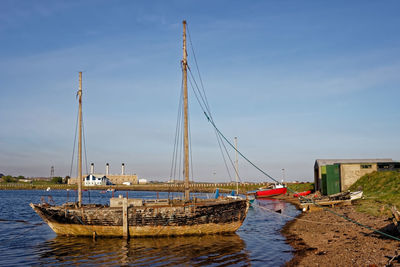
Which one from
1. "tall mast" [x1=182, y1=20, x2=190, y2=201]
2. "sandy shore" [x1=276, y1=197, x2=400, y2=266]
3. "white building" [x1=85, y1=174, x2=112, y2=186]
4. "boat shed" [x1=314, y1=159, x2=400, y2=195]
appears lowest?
"white building" [x1=85, y1=174, x2=112, y2=186]

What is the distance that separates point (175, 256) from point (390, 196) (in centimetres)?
2548

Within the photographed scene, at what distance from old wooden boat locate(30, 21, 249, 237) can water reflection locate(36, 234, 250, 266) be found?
60 centimetres

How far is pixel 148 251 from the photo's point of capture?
20.8 meters

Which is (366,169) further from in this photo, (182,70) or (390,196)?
(182,70)

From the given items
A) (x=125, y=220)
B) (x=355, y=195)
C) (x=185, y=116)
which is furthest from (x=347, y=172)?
(x=125, y=220)

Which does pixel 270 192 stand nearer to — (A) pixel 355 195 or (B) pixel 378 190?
(B) pixel 378 190

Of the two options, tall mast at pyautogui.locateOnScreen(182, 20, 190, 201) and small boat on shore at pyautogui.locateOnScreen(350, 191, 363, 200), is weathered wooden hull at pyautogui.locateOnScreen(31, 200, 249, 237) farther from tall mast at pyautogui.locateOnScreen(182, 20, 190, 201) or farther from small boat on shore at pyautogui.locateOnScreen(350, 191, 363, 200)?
small boat on shore at pyautogui.locateOnScreen(350, 191, 363, 200)

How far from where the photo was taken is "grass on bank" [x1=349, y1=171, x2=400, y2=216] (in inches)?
1225

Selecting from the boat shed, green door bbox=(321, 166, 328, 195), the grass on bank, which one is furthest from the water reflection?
green door bbox=(321, 166, 328, 195)

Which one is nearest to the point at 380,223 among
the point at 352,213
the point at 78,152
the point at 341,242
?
the point at 341,242

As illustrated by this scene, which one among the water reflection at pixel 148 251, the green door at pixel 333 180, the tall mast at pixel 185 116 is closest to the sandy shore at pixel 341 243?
the water reflection at pixel 148 251

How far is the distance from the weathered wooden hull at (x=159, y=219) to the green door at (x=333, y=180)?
2725cm

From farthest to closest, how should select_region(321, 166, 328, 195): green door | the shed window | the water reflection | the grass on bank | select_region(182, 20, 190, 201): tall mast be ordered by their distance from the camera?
select_region(321, 166, 328, 195): green door → the shed window → the grass on bank → select_region(182, 20, 190, 201): tall mast → the water reflection

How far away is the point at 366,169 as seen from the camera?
1885 inches
